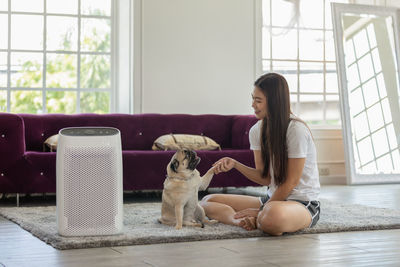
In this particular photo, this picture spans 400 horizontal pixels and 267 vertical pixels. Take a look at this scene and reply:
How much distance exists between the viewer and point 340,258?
254 centimetres

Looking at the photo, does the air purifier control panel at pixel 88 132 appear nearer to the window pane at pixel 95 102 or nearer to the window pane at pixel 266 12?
the window pane at pixel 95 102

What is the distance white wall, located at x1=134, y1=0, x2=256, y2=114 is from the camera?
584cm

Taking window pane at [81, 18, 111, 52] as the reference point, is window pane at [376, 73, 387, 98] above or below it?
below

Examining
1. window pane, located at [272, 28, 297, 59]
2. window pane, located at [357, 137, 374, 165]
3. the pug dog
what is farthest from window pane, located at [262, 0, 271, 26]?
the pug dog

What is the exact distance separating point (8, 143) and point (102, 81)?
181 cm

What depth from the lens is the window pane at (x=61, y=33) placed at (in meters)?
5.91

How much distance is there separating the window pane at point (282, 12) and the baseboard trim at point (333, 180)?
165 centimetres

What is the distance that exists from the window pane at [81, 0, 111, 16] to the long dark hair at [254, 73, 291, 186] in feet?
11.0

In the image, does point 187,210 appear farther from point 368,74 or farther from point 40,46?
point 368,74

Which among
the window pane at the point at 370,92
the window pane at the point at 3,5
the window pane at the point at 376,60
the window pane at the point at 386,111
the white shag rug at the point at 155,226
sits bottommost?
the white shag rug at the point at 155,226

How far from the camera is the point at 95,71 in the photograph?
6.04 m

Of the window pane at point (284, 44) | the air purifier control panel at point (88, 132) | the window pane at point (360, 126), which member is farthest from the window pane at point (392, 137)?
the air purifier control panel at point (88, 132)

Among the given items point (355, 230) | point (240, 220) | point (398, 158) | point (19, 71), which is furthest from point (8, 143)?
point (398, 158)

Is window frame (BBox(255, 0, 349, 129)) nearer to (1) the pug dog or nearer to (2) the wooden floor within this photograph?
(1) the pug dog
